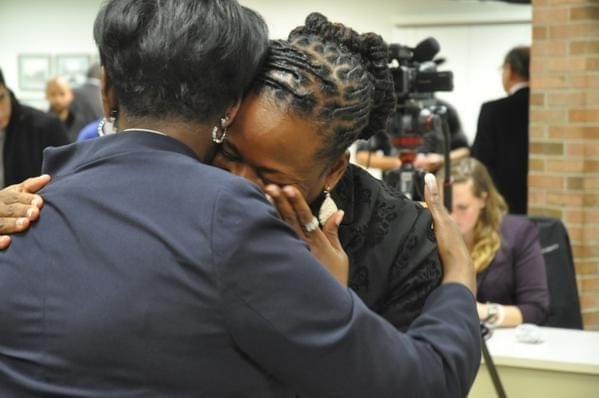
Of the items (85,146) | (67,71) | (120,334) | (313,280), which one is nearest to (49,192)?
(85,146)

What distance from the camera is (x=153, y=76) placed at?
36.6 inches

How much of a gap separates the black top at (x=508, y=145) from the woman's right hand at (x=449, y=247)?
279cm

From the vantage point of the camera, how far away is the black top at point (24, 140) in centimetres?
379

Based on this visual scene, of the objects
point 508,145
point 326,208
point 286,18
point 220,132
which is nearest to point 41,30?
point 286,18

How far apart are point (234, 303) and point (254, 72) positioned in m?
0.29

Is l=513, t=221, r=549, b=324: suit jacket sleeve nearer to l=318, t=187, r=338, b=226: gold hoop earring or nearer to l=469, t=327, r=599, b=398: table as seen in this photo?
l=469, t=327, r=599, b=398: table

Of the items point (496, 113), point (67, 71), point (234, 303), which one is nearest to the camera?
point (234, 303)

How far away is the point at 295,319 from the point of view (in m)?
0.86

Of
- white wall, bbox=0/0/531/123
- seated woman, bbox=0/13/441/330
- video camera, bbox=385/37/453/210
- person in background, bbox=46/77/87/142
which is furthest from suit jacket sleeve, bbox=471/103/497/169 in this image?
person in background, bbox=46/77/87/142

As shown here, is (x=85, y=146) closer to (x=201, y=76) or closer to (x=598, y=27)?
(x=201, y=76)

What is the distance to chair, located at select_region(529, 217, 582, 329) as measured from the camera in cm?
319

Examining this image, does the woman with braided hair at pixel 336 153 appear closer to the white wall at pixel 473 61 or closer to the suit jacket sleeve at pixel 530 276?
the suit jacket sleeve at pixel 530 276

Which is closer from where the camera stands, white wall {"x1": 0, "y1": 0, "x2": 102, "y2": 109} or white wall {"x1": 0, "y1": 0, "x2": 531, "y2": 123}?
white wall {"x1": 0, "y1": 0, "x2": 531, "y2": 123}

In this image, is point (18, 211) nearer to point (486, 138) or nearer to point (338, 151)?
point (338, 151)
